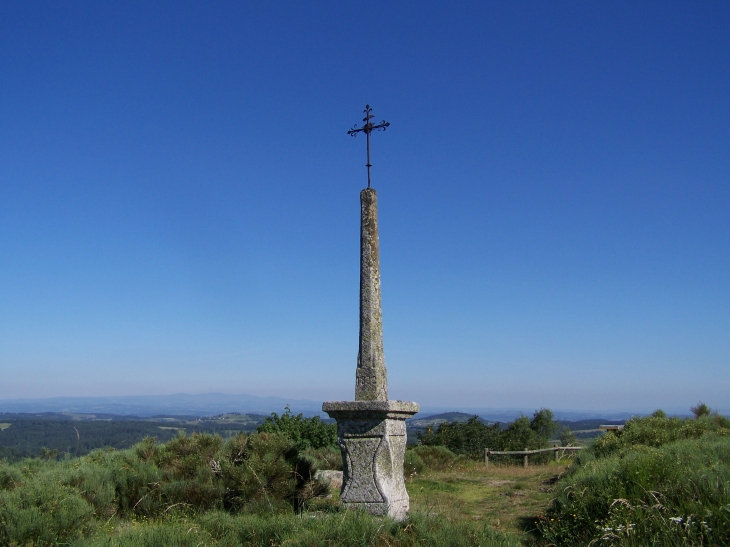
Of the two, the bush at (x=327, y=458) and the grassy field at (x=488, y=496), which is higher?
the bush at (x=327, y=458)

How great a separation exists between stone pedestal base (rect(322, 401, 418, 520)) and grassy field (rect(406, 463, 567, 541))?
42 cm

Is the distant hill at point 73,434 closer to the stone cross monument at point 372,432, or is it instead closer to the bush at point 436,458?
the stone cross monument at point 372,432

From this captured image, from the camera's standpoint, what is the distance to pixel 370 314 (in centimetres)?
844

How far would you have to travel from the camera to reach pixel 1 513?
6.52m

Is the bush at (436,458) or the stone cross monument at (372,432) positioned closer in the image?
the stone cross monument at (372,432)

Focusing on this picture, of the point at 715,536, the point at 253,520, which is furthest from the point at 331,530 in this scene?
the point at 715,536

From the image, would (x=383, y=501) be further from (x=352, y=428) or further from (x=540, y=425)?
(x=540, y=425)

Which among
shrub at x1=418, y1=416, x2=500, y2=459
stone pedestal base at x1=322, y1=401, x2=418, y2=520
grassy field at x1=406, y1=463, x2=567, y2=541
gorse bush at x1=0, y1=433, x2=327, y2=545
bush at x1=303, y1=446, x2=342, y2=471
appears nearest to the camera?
stone pedestal base at x1=322, y1=401, x2=418, y2=520

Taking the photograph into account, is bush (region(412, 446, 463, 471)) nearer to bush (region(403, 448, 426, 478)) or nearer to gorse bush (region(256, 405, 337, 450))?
bush (region(403, 448, 426, 478))

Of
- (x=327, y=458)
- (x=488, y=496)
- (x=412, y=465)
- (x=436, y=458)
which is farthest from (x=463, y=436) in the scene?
(x=488, y=496)

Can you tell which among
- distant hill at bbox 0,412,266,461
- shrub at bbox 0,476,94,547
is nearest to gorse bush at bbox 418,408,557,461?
distant hill at bbox 0,412,266,461

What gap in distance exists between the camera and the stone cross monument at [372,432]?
24.7 feet

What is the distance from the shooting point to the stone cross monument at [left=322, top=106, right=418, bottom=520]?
7516 millimetres

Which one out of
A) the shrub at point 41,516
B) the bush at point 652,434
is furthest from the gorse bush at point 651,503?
the shrub at point 41,516
